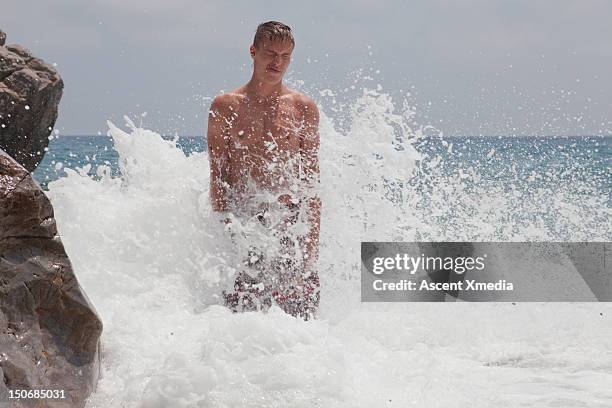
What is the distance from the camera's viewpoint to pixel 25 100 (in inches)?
302

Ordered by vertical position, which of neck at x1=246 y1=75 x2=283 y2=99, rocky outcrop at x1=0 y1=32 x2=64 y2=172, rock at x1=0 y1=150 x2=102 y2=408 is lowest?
rock at x1=0 y1=150 x2=102 y2=408

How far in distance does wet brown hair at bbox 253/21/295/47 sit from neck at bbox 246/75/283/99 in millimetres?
188

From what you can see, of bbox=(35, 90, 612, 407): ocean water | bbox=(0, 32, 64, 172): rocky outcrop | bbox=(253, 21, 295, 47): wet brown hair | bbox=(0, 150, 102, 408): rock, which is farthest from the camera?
bbox=(0, 32, 64, 172): rocky outcrop

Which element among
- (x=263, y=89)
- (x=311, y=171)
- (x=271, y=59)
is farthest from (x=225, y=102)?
(x=311, y=171)

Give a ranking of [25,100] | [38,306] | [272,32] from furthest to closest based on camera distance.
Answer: [25,100] < [272,32] < [38,306]

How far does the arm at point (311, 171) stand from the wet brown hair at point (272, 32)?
1.10 feet

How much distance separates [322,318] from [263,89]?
4.18 feet

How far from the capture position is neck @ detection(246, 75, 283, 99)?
A: 370cm

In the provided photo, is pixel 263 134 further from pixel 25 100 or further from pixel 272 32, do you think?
pixel 25 100

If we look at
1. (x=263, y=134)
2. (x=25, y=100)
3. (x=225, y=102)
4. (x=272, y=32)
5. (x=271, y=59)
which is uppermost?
(x=25, y=100)

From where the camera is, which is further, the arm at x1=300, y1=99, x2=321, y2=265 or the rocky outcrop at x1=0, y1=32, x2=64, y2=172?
the rocky outcrop at x1=0, y1=32, x2=64, y2=172

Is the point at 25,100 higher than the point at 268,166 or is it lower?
higher

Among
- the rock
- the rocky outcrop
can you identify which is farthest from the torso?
the rocky outcrop

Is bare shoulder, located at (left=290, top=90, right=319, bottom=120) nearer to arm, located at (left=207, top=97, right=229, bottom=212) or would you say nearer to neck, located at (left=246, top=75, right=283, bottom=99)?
neck, located at (left=246, top=75, right=283, bottom=99)
